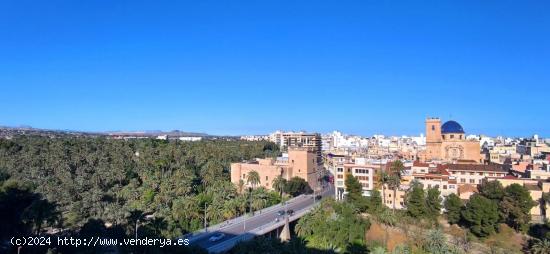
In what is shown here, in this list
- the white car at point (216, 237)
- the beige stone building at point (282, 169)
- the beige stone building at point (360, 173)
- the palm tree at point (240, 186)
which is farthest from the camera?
the beige stone building at point (282, 169)

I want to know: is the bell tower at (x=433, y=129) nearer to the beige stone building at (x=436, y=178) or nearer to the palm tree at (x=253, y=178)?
the beige stone building at (x=436, y=178)

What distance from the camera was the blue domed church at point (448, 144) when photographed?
65375 mm

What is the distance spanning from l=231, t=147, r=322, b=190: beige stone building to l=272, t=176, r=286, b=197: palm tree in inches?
83.7

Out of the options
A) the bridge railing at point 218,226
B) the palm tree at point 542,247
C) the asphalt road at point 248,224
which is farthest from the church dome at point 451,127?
the palm tree at point 542,247

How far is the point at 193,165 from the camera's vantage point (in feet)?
224

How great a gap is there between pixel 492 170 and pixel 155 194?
38.0 m

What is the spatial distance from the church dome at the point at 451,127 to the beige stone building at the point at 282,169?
75.0 ft

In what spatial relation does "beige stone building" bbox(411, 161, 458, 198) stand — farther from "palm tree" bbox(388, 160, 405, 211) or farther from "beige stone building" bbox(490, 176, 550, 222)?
"beige stone building" bbox(490, 176, 550, 222)

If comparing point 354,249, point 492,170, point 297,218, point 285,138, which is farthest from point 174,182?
point 285,138

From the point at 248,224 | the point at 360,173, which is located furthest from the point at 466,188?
the point at 248,224

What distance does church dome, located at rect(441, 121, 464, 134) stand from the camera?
224ft

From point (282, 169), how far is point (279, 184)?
12.5 ft

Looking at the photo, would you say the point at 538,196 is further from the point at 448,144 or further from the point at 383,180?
the point at 448,144

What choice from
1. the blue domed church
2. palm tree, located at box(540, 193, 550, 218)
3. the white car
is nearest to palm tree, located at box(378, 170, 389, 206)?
palm tree, located at box(540, 193, 550, 218)
